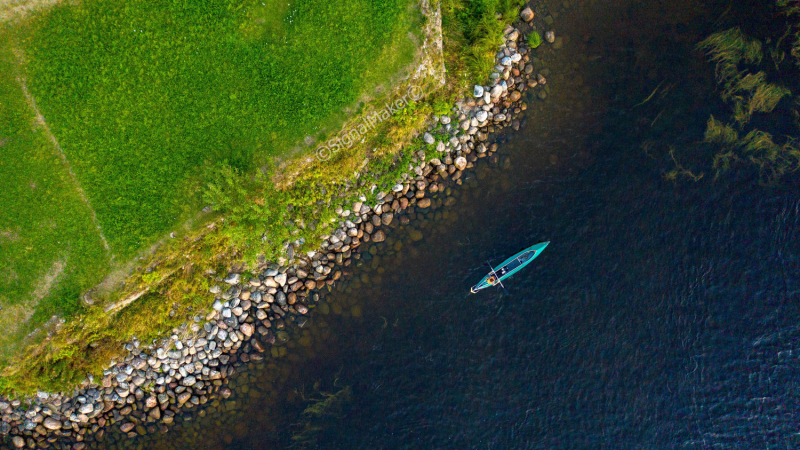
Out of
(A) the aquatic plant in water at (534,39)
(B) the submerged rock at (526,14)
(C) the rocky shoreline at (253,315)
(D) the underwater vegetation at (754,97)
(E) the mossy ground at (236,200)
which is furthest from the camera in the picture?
(D) the underwater vegetation at (754,97)

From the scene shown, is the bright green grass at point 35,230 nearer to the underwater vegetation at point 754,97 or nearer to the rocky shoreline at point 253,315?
the rocky shoreline at point 253,315

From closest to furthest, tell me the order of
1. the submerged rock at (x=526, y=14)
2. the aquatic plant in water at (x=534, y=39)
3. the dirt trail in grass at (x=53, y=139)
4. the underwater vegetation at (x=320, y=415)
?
the dirt trail in grass at (x=53, y=139) → the underwater vegetation at (x=320, y=415) → the aquatic plant in water at (x=534, y=39) → the submerged rock at (x=526, y=14)

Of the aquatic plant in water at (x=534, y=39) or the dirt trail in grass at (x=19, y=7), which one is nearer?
the dirt trail in grass at (x=19, y=7)

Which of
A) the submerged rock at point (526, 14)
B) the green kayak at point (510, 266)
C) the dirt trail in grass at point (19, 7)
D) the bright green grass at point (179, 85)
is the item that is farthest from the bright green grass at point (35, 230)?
the submerged rock at point (526, 14)

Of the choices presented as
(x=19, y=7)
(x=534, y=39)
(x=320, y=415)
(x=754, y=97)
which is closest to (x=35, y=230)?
(x=19, y=7)

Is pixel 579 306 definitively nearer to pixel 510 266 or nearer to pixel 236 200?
pixel 510 266

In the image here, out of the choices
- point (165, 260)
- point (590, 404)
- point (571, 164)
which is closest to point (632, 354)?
point (590, 404)

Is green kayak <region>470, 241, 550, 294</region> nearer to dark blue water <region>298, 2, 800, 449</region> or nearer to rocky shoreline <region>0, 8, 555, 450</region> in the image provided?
dark blue water <region>298, 2, 800, 449</region>

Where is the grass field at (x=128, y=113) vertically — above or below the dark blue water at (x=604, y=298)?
above
